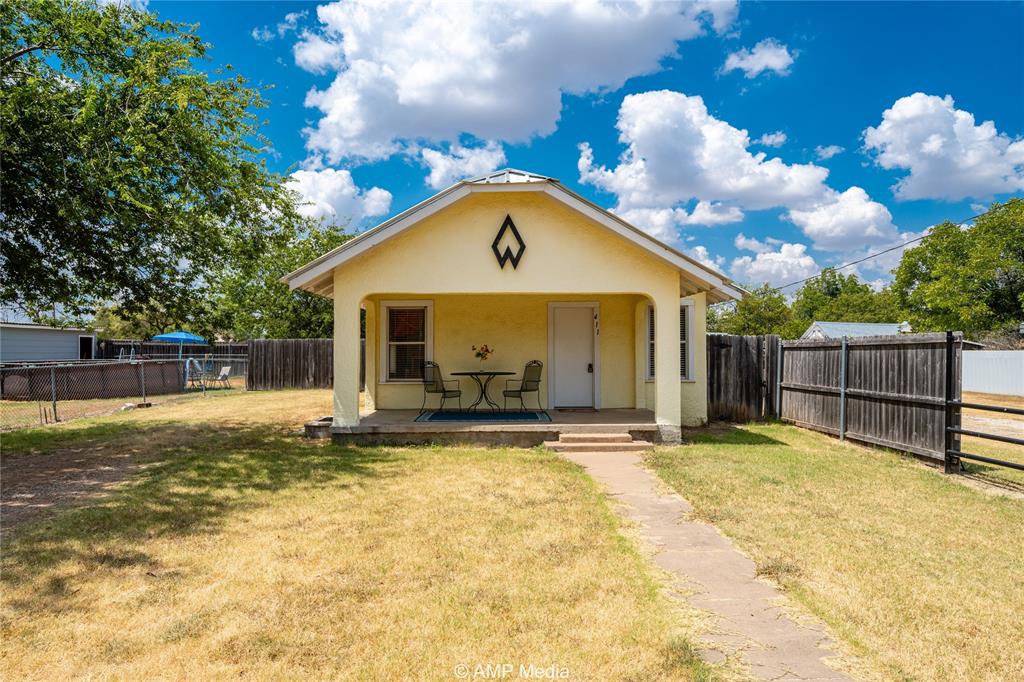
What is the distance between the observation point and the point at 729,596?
3852 millimetres

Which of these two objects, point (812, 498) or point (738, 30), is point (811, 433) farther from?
point (738, 30)

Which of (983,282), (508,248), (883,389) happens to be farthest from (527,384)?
(983,282)

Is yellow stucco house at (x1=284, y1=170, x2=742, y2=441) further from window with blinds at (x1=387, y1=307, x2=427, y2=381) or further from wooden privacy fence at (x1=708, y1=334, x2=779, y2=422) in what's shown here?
wooden privacy fence at (x1=708, y1=334, x2=779, y2=422)

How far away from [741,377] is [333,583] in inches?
455

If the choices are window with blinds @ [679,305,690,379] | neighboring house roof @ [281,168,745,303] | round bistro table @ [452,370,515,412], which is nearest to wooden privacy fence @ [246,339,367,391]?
round bistro table @ [452,370,515,412]

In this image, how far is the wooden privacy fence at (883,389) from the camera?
8016mm

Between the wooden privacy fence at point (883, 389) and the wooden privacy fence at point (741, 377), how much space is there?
871 millimetres

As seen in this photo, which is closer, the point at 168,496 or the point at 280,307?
the point at 168,496

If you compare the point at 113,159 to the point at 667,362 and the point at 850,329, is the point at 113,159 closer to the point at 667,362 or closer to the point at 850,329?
the point at 667,362

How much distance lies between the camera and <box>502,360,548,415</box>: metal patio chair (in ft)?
36.8

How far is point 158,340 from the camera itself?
91.5 ft

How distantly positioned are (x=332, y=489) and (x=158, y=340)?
86.1 feet

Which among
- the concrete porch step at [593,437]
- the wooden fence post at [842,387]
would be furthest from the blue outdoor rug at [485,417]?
the wooden fence post at [842,387]

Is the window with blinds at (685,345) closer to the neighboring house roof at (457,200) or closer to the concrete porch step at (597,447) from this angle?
the neighboring house roof at (457,200)
